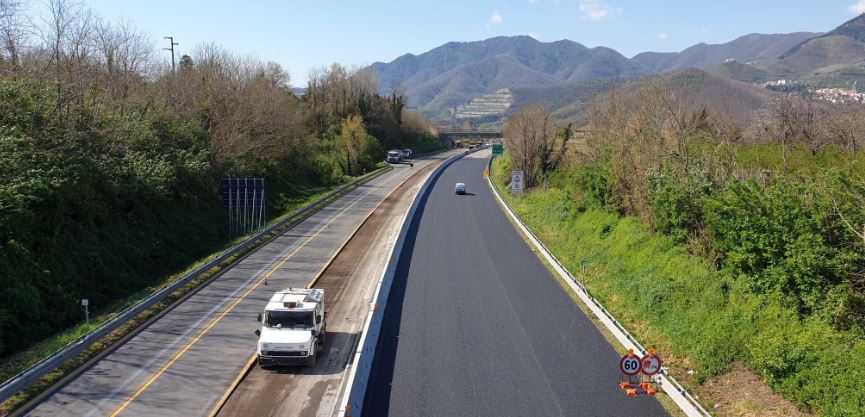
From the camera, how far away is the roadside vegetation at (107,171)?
25828mm

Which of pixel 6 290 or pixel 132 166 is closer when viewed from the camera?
pixel 6 290

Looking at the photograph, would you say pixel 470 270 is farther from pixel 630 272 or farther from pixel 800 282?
pixel 800 282

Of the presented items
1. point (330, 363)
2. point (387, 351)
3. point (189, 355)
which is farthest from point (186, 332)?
point (387, 351)

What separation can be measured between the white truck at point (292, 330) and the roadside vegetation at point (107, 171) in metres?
9.69

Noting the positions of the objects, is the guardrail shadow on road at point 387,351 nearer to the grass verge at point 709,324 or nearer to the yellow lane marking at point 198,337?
the yellow lane marking at point 198,337

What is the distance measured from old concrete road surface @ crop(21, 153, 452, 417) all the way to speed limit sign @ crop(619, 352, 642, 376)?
1157cm

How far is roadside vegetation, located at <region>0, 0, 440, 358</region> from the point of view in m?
25.8

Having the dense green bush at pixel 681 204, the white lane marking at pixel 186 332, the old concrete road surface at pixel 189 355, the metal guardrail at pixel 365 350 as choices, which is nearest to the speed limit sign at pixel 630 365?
the metal guardrail at pixel 365 350

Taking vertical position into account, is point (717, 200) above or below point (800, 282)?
above

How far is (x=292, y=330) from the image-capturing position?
1953cm

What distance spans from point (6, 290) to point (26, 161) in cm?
747

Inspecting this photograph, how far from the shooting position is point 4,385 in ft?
54.3

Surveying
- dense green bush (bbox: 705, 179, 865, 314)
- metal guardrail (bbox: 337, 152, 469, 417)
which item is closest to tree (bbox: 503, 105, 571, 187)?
metal guardrail (bbox: 337, 152, 469, 417)

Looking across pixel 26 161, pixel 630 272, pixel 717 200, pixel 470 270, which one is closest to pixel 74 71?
pixel 26 161
